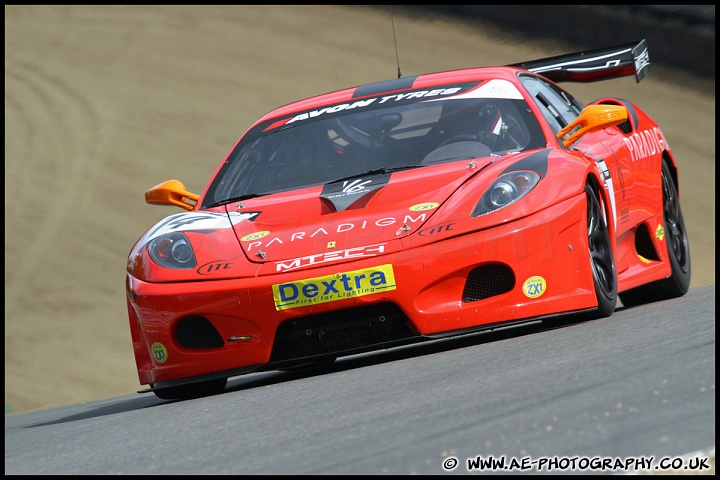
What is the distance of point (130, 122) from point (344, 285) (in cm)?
1333

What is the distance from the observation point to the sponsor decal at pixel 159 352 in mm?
5250

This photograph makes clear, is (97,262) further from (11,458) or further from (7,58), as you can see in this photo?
(7,58)

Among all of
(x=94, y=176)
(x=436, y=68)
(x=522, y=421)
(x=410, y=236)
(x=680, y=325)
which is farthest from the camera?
(x=436, y=68)

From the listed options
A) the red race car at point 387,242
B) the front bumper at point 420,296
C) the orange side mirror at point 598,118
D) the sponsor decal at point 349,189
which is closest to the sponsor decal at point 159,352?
the red race car at point 387,242

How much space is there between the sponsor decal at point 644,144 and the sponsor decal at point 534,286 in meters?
1.89

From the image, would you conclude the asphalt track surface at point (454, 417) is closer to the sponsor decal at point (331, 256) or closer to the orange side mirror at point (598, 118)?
the sponsor decal at point (331, 256)

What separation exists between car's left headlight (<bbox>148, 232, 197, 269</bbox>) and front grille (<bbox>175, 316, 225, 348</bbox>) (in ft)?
0.73

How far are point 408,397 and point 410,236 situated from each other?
1.11 metres

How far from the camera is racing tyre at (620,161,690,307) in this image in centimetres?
700

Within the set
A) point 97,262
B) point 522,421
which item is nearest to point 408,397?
point 522,421

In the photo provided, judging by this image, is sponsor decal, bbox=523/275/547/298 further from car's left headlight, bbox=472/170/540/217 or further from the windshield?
the windshield

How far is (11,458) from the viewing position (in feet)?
14.0

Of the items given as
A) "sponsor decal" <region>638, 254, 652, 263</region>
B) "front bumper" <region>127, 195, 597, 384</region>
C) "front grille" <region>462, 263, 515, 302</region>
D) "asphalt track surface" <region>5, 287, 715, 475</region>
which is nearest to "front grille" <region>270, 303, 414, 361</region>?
"front bumper" <region>127, 195, 597, 384</region>

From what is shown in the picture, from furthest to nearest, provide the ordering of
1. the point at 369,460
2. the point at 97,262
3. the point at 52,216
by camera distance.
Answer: the point at 52,216 → the point at 97,262 → the point at 369,460
